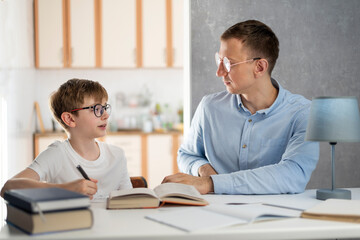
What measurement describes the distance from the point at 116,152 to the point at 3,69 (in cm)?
252

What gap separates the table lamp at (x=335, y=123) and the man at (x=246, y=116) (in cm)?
25

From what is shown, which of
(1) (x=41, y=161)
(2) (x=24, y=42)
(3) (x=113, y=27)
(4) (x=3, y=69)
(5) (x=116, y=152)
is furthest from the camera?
(3) (x=113, y=27)

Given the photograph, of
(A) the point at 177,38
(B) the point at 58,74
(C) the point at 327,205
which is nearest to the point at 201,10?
(C) the point at 327,205

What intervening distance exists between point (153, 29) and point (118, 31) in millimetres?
446

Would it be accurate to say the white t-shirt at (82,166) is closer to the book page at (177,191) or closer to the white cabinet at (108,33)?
the book page at (177,191)

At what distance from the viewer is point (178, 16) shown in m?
5.94

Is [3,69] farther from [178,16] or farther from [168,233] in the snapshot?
[168,233]

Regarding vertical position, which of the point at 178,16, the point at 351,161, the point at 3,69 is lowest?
the point at 351,161

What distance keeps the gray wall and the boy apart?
859 millimetres

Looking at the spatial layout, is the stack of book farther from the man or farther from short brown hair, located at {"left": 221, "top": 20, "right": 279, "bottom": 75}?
short brown hair, located at {"left": 221, "top": 20, "right": 279, "bottom": 75}

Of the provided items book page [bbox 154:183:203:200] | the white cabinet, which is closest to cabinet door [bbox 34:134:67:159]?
the white cabinet

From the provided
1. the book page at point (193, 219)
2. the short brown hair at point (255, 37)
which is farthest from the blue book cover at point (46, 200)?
the short brown hair at point (255, 37)

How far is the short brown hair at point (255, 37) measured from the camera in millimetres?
2297

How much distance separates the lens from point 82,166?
82.6 inches
